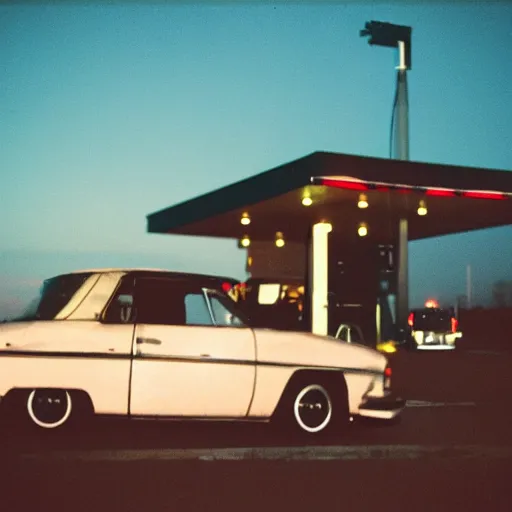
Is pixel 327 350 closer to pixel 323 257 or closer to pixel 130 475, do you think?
pixel 130 475

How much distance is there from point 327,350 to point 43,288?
10.5 ft

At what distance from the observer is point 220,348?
379 inches

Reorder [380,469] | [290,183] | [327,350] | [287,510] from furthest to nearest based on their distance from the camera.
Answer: [290,183] < [327,350] < [380,469] < [287,510]

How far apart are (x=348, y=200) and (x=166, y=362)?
1359 centimetres

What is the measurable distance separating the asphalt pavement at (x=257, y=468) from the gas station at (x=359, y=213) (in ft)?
27.5

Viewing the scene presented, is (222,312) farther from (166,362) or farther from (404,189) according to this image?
(404,189)

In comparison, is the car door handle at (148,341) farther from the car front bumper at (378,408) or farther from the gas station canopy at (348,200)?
the gas station canopy at (348,200)

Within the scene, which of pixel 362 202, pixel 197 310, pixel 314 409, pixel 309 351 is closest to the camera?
pixel 197 310

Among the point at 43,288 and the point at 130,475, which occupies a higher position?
the point at 43,288

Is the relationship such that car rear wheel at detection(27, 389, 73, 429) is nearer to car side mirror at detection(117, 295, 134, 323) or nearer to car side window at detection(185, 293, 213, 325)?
car side mirror at detection(117, 295, 134, 323)

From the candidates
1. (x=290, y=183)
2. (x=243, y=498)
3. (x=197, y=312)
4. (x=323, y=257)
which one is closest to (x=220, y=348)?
(x=197, y=312)

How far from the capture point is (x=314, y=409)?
10.1m

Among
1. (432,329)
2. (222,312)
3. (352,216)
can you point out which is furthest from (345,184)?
(222,312)

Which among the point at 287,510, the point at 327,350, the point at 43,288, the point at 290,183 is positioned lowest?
the point at 287,510
